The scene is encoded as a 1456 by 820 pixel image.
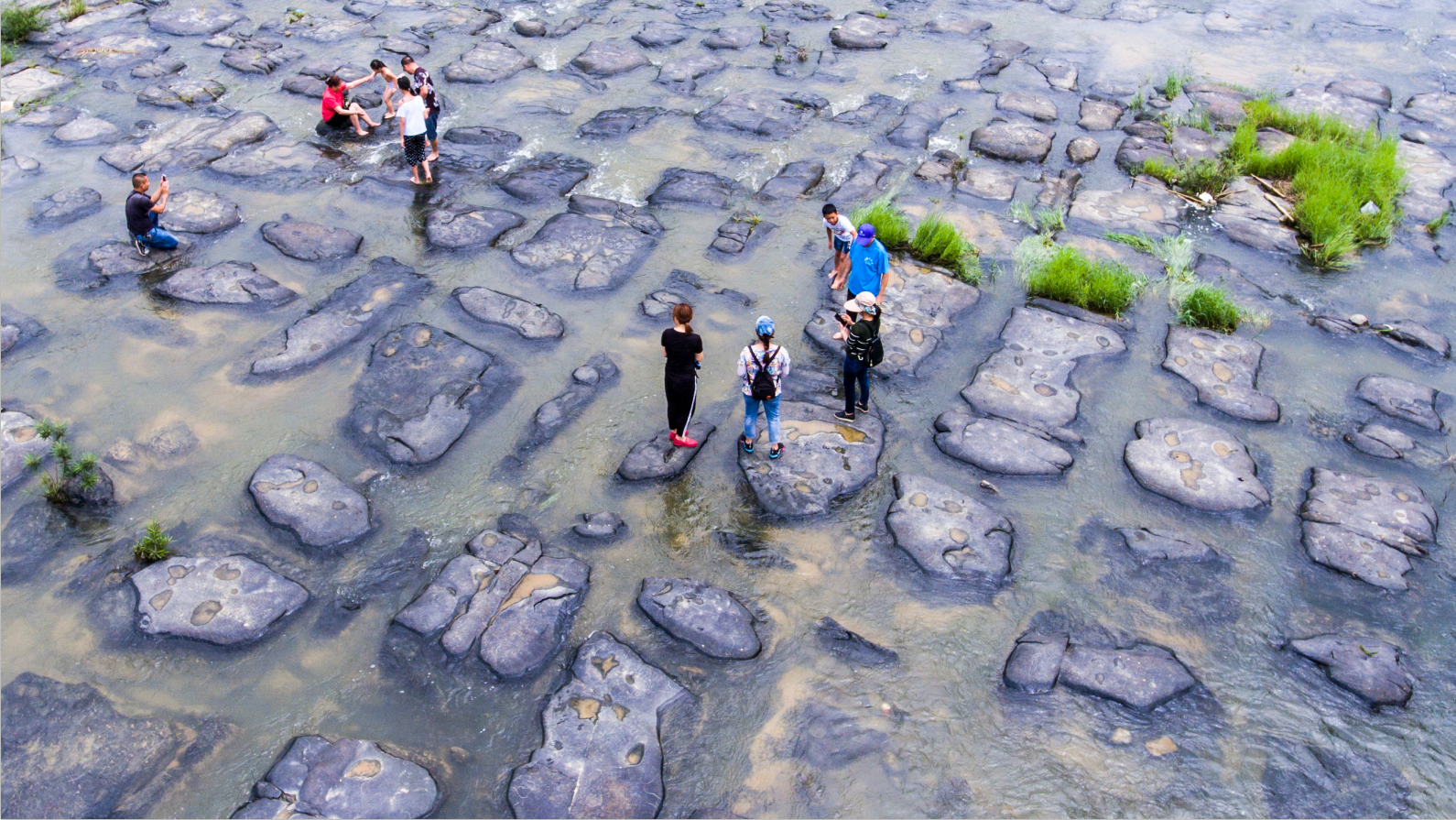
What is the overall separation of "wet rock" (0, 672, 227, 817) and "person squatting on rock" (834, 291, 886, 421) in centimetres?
479

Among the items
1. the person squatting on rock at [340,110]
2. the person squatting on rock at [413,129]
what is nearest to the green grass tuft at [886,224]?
the person squatting on rock at [413,129]

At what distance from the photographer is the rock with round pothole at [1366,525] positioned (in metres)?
5.97

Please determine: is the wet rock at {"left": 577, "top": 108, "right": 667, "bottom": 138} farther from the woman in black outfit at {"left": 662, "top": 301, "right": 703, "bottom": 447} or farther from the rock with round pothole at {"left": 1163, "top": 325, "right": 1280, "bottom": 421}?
the rock with round pothole at {"left": 1163, "top": 325, "right": 1280, "bottom": 421}

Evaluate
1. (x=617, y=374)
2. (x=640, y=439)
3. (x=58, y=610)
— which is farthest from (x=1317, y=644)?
(x=58, y=610)

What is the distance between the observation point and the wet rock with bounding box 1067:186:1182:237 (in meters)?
9.43

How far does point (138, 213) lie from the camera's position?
27.0 ft

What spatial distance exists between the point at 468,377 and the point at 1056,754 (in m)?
5.23

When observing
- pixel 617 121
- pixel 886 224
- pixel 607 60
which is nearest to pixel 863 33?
pixel 607 60

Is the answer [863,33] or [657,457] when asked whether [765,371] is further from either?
[863,33]

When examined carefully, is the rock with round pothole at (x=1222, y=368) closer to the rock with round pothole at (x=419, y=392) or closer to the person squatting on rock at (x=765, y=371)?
the person squatting on rock at (x=765, y=371)

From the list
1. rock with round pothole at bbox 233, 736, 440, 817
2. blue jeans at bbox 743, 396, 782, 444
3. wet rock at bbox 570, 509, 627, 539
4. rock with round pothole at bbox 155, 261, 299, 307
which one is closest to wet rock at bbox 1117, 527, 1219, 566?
blue jeans at bbox 743, 396, 782, 444

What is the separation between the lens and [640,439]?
6824mm

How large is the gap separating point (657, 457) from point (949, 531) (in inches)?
87.8

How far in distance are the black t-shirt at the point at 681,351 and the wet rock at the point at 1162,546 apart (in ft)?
10.9
